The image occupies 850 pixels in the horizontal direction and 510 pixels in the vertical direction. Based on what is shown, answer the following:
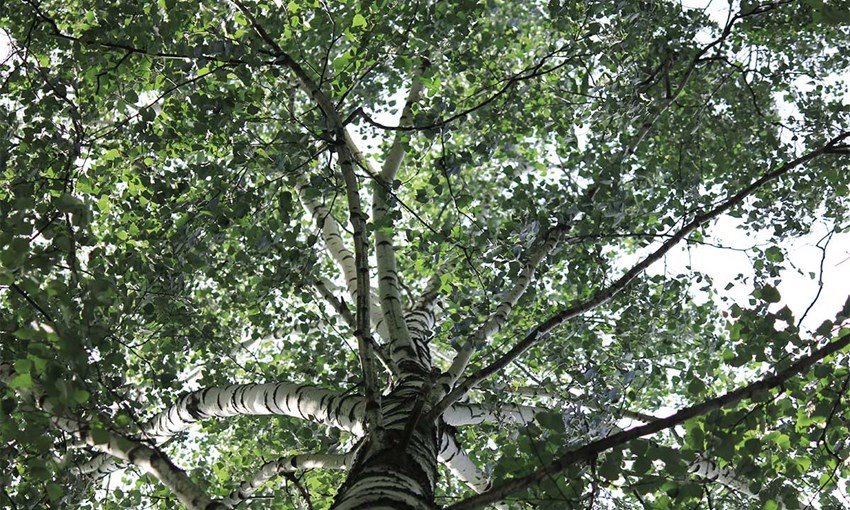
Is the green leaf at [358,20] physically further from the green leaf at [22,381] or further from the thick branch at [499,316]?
the green leaf at [22,381]

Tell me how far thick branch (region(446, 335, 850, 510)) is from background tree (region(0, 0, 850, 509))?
0.04 ft

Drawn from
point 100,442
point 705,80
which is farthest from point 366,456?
point 705,80

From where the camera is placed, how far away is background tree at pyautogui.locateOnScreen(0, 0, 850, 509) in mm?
2762

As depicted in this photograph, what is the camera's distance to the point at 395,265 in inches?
205

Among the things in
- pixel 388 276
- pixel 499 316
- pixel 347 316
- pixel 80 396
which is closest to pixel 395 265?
pixel 388 276

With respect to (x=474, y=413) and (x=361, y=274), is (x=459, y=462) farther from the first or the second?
(x=361, y=274)

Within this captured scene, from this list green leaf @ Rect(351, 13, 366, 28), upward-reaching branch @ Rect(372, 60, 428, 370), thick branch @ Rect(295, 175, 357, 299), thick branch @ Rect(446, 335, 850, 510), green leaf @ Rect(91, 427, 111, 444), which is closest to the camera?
green leaf @ Rect(91, 427, 111, 444)

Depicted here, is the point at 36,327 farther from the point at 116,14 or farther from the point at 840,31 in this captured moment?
the point at 840,31

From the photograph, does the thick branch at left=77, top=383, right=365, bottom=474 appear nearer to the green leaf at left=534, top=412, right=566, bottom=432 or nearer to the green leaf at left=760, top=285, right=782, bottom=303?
the green leaf at left=534, top=412, right=566, bottom=432

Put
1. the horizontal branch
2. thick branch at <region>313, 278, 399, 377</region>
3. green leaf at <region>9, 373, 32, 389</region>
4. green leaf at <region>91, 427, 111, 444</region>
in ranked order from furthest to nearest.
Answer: the horizontal branch < thick branch at <region>313, 278, 399, 377</region> < green leaf at <region>9, 373, 32, 389</region> < green leaf at <region>91, 427, 111, 444</region>

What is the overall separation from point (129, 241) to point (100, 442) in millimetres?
4414

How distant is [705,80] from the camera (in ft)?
23.3

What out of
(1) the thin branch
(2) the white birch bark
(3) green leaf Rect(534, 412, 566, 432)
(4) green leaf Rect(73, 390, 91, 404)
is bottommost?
(4) green leaf Rect(73, 390, 91, 404)

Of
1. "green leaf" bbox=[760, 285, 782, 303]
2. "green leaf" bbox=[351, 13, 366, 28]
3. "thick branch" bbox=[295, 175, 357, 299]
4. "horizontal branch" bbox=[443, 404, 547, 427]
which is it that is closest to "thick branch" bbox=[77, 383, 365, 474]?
"horizontal branch" bbox=[443, 404, 547, 427]
